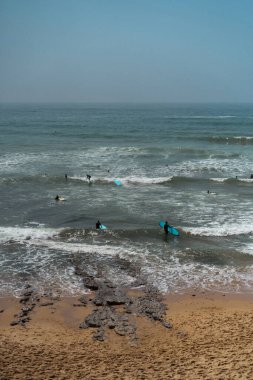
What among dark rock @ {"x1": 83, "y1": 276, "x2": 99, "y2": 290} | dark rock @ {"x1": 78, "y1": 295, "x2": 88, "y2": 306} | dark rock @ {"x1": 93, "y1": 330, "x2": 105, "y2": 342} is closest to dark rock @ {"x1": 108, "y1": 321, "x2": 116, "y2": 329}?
dark rock @ {"x1": 93, "y1": 330, "x2": 105, "y2": 342}

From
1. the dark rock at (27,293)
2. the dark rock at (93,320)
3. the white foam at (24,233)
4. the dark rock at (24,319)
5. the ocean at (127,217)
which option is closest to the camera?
the dark rock at (93,320)

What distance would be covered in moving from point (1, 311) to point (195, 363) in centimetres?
802

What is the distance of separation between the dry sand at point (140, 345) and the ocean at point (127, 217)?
5.79ft

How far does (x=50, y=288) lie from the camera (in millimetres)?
17016

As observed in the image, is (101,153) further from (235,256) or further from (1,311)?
(1,311)

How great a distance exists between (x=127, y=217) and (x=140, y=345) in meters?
13.8

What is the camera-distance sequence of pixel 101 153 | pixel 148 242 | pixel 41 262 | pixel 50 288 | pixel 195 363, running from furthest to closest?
pixel 101 153
pixel 148 242
pixel 41 262
pixel 50 288
pixel 195 363

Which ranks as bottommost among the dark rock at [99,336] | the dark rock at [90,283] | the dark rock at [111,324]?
the dark rock at [99,336]

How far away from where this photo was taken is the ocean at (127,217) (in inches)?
725

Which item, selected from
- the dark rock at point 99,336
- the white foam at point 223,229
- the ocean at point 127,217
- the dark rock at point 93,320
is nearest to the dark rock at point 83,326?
the dark rock at point 93,320

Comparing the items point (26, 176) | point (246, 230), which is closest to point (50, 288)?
point (246, 230)

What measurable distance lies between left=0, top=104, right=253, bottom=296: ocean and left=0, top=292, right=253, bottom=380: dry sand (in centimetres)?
177

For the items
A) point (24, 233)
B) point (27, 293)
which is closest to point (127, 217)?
point (24, 233)

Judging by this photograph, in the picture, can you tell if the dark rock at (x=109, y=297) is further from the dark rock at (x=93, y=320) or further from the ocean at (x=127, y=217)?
the ocean at (x=127, y=217)
